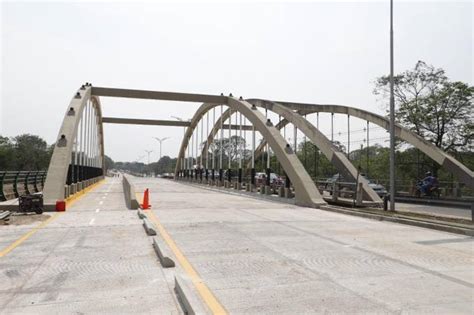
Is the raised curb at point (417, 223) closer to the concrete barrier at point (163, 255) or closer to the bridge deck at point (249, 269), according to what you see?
the bridge deck at point (249, 269)

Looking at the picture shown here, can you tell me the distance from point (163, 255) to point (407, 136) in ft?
65.9

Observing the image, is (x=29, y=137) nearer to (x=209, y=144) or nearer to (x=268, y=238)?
(x=209, y=144)

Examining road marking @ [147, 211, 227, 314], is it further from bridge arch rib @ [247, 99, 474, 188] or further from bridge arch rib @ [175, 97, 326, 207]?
Result: bridge arch rib @ [247, 99, 474, 188]

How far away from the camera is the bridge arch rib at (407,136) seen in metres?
20.8

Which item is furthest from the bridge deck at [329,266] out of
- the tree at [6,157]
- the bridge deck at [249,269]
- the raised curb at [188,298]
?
the tree at [6,157]

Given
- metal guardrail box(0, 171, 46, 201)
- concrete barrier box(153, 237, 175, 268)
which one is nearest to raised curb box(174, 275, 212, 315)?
concrete barrier box(153, 237, 175, 268)

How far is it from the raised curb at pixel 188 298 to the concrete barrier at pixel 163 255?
43.8 inches

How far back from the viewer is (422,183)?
80.0 feet

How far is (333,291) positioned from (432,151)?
19506mm

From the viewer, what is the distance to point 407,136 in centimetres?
2381

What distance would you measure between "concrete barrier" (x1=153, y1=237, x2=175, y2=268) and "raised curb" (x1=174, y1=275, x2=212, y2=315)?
3.65 feet

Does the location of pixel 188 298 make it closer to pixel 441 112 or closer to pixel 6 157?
pixel 441 112

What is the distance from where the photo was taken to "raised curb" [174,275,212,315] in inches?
177

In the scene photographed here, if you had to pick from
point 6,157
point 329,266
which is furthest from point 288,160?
point 6,157
